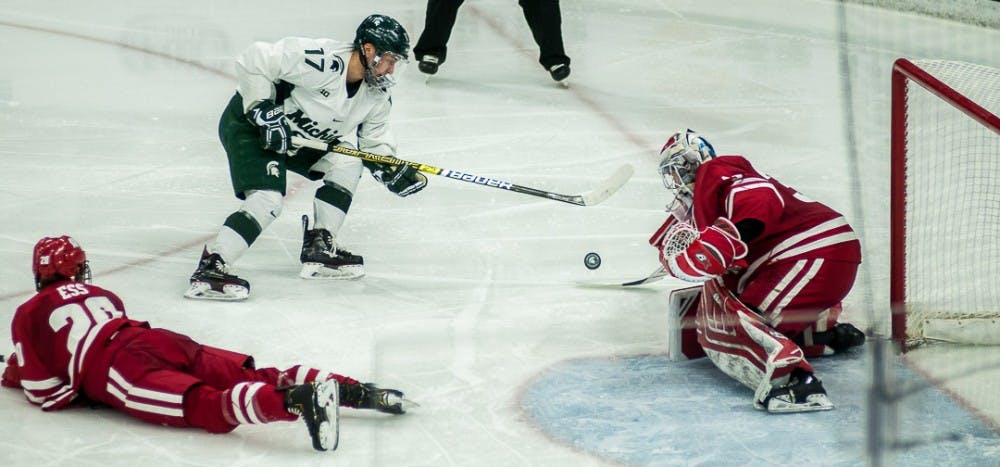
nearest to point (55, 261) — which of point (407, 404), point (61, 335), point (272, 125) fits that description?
point (61, 335)

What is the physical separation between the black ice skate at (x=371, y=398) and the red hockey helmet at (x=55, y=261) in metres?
0.72

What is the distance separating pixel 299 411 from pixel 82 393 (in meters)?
0.61

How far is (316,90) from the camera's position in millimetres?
4309

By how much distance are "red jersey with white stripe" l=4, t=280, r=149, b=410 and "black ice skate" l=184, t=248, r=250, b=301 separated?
0.89 metres

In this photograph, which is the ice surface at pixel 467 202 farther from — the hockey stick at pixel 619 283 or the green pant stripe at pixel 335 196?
the green pant stripe at pixel 335 196

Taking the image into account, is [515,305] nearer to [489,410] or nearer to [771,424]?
[489,410]

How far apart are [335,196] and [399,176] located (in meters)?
0.22

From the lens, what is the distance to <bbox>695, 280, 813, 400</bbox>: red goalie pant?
11.0 feet

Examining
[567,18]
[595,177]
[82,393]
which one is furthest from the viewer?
[567,18]

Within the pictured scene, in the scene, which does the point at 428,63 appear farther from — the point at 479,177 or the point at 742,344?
the point at 742,344

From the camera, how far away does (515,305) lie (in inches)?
169

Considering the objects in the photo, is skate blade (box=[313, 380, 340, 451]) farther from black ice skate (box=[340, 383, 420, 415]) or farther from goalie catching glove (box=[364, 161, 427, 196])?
goalie catching glove (box=[364, 161, 427, 196])

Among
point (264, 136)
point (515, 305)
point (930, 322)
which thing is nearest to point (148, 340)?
point (264, 136)

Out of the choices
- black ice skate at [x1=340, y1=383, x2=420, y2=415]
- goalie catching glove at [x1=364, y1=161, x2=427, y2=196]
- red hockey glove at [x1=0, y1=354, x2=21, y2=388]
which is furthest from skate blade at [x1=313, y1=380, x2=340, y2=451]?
goalie catching glove at [x1=364, y1=161, x2=427, y2=196]
